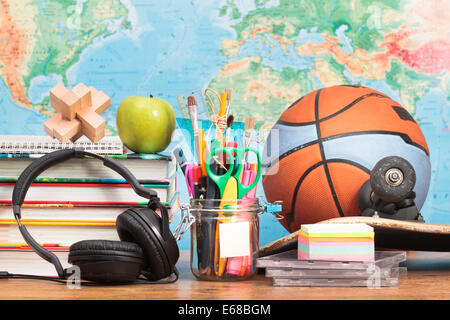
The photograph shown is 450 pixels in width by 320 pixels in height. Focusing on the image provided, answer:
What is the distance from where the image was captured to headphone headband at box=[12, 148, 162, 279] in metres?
0.77

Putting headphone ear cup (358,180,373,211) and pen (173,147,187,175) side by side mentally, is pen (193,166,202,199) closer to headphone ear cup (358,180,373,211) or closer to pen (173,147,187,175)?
pen (173,147,187,175)

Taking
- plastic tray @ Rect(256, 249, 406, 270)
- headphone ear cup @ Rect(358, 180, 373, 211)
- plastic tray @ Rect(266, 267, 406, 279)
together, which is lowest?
plastic tray @ Rect(266, 267, 406, 279)

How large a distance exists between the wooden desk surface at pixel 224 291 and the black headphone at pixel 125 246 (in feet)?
0.08

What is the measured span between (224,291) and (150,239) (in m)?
0.13

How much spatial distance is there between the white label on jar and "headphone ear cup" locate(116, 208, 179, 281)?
0.07m

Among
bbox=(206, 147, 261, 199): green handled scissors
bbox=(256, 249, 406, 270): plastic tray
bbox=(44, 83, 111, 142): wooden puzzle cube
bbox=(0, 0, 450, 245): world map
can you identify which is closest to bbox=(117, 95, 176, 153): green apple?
bbox=(44, 83, 111, 142): wooden puzzle cube

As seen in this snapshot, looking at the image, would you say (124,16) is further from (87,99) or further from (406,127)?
(406,127)

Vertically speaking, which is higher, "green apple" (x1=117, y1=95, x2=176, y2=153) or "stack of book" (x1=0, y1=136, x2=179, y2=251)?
"green apple" (x1=117, y1=95, x2=176, y2=153)

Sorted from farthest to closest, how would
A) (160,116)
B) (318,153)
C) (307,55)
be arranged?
(307,55), (318,153), (160,116)

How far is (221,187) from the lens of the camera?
0.81 m
